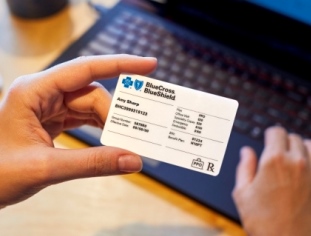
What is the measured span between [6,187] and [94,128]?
0.20 m

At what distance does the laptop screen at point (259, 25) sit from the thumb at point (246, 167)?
0.65 ft

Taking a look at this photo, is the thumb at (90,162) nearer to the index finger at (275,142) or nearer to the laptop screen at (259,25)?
the index finger at (275,142)

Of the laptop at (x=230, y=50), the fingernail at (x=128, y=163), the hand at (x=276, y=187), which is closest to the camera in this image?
the fingernail at (x=128, y=163)

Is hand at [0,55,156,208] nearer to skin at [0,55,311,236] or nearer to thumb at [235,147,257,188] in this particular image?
skin at [0,55,311,236]

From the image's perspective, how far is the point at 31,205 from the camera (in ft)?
2.00

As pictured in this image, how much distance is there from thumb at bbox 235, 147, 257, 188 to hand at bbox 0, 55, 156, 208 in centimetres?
20

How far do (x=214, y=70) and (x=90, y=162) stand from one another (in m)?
0.35

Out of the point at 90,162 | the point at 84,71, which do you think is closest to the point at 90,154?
the point at 90,162

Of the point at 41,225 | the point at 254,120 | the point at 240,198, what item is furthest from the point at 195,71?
the point at 41,225

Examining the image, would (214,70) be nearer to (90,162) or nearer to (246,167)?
(246,167)

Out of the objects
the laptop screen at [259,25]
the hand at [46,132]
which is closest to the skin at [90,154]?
the hand at [46,132]

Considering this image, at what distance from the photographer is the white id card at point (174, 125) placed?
46 centimetres

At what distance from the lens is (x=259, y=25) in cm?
75

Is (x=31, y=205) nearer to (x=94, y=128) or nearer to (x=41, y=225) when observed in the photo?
(x=41, y=225)
